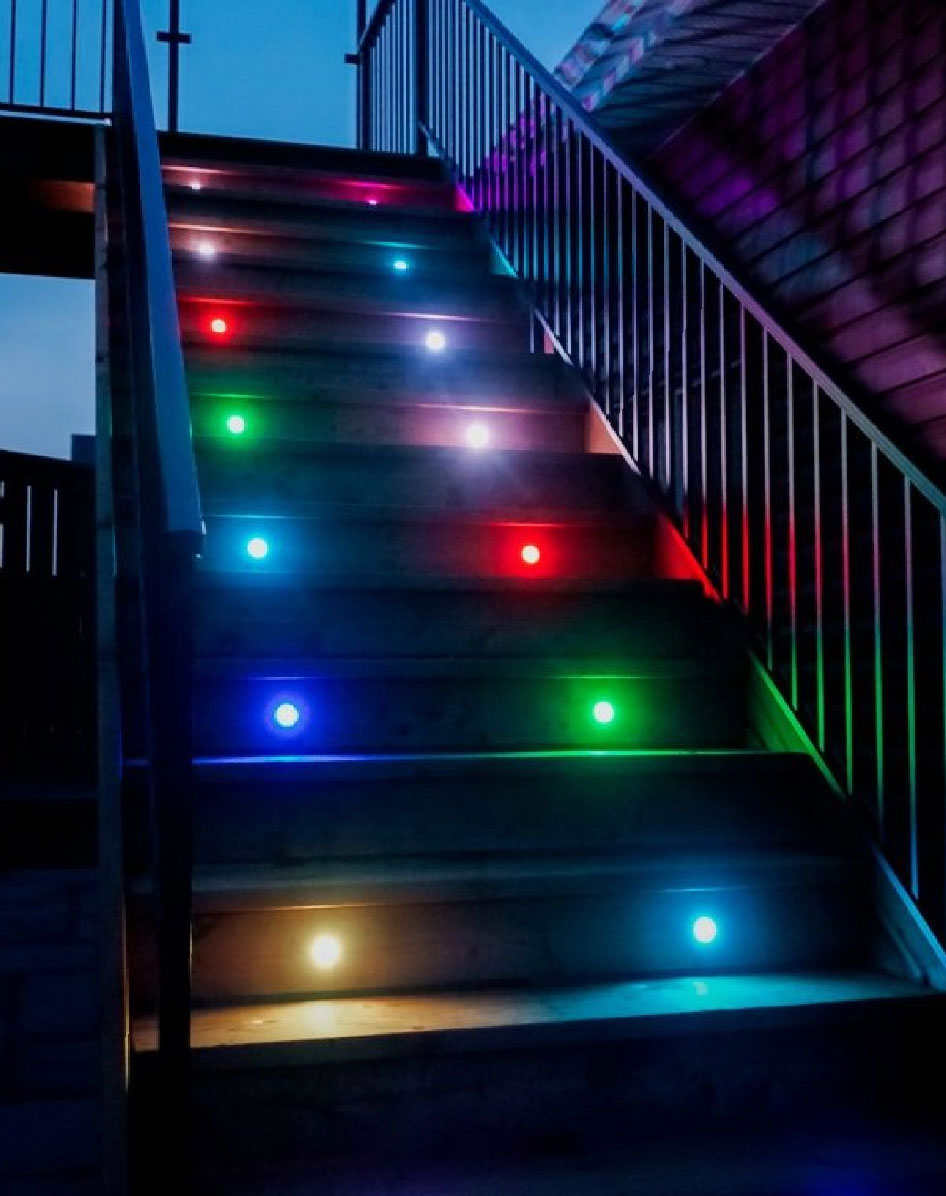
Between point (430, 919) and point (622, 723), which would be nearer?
point (430, 919)

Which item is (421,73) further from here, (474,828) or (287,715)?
(474,828)

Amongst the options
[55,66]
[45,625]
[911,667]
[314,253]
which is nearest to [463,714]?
[911,667]

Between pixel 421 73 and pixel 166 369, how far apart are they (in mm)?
5191

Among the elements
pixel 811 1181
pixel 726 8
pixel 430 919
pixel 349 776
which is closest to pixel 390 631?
pixel 349 776

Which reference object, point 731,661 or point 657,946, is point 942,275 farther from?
point 657,946

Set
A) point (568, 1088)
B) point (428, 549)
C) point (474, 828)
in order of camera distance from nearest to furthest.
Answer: point (568, 1088)
point (474, 828)
point (428, 549)

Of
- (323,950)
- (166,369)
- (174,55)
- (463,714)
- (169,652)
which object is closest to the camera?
(169,652)

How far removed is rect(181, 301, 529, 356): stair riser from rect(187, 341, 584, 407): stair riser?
36mm

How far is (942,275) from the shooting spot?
3221mm

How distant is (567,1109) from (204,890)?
639mm

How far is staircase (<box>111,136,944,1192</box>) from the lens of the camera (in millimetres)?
1910

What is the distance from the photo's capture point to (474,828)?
2377 millimetres

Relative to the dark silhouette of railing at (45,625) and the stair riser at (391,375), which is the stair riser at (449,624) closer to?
the stair riser at (391,375)

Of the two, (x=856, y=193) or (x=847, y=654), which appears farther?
(x=856, y=193)
